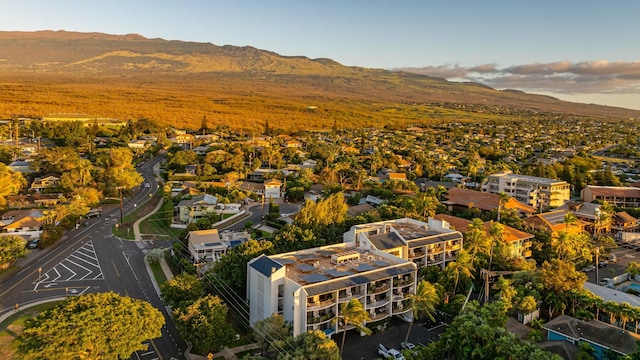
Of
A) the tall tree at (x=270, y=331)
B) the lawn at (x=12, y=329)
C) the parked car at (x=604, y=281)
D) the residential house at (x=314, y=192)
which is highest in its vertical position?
the tall tree at (x=270, y=331)

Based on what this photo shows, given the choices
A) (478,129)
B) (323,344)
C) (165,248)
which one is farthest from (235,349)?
(478,129)

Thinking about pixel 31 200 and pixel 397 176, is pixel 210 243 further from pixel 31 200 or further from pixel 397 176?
pixel 397 176

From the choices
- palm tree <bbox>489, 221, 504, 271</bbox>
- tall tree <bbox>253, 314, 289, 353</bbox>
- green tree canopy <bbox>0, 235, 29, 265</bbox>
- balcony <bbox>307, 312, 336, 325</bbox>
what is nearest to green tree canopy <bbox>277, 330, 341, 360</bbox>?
tall tree <bbox>253, 314, 289, 353</bbox>

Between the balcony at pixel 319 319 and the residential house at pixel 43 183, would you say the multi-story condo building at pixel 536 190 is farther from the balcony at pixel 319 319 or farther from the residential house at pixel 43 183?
the residential house at pixel 43 183

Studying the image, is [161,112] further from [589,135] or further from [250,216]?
[589,135]

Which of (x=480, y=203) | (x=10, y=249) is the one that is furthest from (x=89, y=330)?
(x=480, y=203)

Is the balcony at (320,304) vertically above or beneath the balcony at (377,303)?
above

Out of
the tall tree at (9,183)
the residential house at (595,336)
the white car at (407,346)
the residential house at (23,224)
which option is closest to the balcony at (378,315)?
the white car at (407,346)
